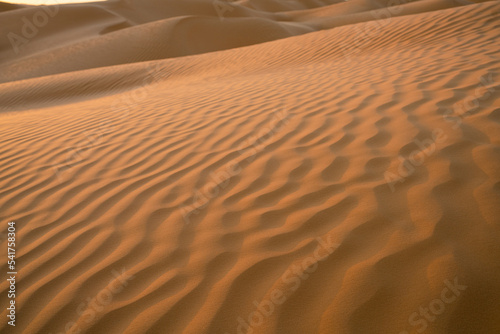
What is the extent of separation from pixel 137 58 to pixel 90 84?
5.79m

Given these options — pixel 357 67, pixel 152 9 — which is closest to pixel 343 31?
pixel 357 67

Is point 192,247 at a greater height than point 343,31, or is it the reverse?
point 343,31

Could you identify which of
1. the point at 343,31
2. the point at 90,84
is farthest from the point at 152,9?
the point at 343,31

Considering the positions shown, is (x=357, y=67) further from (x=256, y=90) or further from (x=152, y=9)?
(x=152, y=9)

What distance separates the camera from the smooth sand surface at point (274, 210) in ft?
4.99

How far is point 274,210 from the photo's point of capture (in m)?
2.14

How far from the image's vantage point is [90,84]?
1041 cm

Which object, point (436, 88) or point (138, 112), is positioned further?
point (138, 112)

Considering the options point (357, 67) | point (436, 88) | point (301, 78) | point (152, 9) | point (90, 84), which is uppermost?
point (152, 9)

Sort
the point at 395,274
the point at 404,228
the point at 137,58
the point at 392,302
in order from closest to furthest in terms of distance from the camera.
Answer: the point at 392,302 < the point at 395,274 < the point at 404,228 < the point at 137,58

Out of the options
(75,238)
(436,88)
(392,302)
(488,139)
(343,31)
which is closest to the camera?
(392,302)

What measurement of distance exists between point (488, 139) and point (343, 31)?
8.33 metres

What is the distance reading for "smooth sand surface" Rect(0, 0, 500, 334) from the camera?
4.99ft

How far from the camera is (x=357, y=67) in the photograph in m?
5.64
